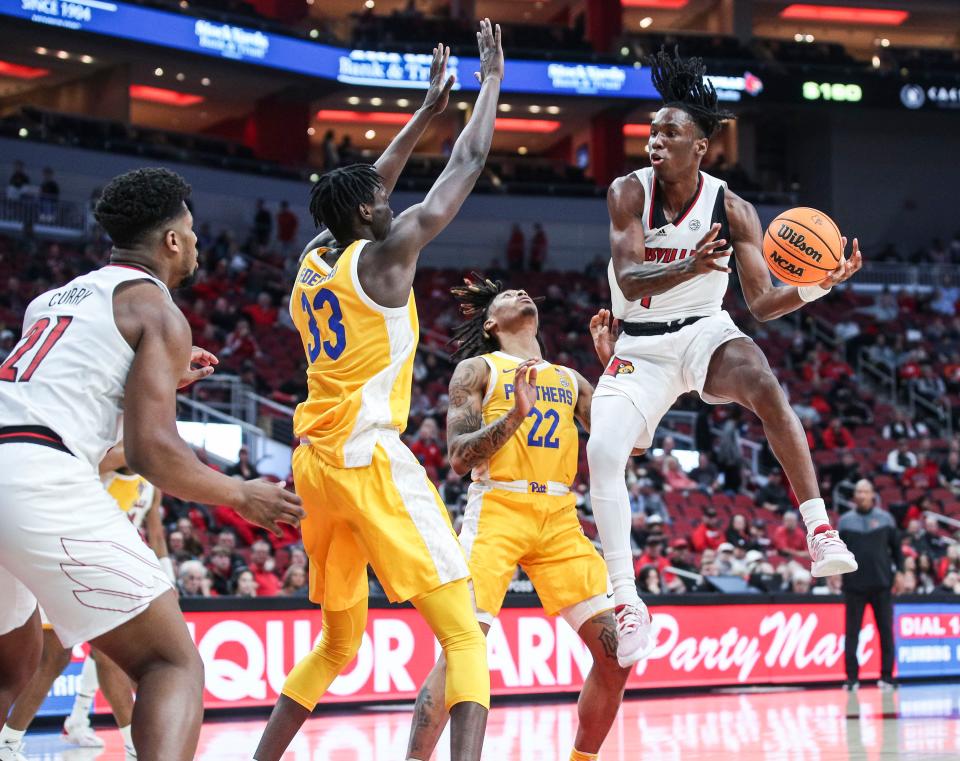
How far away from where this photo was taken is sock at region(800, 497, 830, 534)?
18.7ft

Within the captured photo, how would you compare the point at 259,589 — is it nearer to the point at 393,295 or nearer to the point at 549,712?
the point at 549,712

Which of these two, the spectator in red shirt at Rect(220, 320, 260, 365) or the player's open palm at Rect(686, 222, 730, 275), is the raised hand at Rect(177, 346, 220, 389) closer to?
the player's open palm at Rect(686, 222, 730, 275)

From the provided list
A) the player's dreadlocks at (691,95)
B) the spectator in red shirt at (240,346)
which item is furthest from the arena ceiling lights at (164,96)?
the player's dreadlocks at (691,95)

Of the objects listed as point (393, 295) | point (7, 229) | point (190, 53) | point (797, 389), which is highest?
point (190, 53)

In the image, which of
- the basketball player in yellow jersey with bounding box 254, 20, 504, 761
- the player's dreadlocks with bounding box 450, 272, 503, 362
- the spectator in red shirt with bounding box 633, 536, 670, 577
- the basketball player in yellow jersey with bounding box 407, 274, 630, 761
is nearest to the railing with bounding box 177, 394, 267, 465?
the spectator in red shirt with bounding box 633, 536, 670, 577

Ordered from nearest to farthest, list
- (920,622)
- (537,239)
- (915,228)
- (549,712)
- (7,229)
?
(549,712) < (920,622) < (7,229) < (537,239) < (915,228)

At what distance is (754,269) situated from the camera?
19.7ft

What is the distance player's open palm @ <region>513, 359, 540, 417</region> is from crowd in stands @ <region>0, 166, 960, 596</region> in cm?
624

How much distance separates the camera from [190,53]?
27.7 meters

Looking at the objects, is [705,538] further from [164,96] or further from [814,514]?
[164,96]

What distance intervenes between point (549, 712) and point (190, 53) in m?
20.8

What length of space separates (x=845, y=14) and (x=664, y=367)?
1309 inches

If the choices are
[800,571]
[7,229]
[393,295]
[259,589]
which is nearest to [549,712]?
[259,589]

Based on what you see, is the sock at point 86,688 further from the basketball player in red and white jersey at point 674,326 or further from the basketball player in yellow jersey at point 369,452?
the basketball player in red and white jersey at point 674,326
